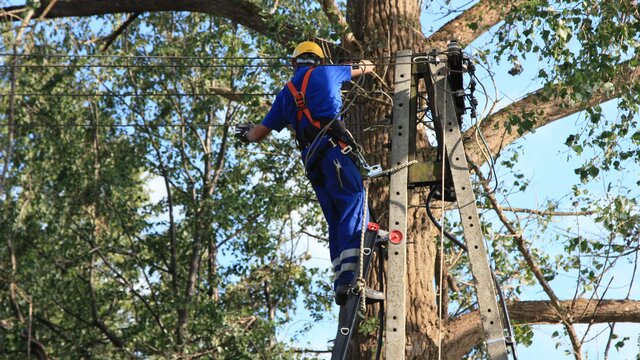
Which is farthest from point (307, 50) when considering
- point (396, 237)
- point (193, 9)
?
point (193, 9)

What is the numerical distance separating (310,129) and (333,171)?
331 millimetres

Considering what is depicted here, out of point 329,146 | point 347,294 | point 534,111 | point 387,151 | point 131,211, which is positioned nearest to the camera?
point 347,294

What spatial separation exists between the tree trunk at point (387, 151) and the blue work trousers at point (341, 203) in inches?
62.3

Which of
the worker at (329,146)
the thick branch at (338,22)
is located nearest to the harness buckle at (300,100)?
the worker at (329,146)

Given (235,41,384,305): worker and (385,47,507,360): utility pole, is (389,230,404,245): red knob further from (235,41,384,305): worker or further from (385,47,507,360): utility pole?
(235,41,384,305): worker

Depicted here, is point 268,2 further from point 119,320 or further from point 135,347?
point 119,320

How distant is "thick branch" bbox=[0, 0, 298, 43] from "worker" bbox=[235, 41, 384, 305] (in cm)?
270

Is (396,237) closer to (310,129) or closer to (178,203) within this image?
(310,129)

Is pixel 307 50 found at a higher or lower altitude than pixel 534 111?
lower

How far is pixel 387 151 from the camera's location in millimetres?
8664

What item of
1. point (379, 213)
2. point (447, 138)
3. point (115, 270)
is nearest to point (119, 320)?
point (115, 270)

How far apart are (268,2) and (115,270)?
7.38m

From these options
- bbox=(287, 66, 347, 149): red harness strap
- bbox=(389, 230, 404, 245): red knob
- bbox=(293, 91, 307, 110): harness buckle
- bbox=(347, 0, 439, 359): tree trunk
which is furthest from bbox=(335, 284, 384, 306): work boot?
bbox=(347, 0, 439, 359): tree trunk

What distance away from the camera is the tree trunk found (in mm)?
8148
